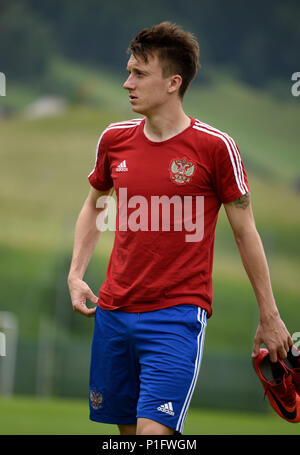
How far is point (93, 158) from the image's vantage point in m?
17.8

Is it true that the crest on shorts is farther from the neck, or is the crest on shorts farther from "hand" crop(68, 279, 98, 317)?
the neck

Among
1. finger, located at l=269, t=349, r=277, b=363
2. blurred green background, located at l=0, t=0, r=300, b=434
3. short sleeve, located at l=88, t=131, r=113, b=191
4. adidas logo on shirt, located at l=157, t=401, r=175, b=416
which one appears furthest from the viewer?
blurred green background, located at l=0, t=0, r=300, b=434

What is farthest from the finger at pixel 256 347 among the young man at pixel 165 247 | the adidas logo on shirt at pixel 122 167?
the adidas logo on shirt at pixel 122 167

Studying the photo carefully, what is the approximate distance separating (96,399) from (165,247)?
0.74 m

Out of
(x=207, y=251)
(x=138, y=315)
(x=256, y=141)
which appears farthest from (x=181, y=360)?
(x=256, y=141)

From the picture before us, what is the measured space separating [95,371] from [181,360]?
45 centimetres

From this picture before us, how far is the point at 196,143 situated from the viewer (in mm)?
3145

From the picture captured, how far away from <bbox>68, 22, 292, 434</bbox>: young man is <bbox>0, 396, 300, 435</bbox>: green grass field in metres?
4.71

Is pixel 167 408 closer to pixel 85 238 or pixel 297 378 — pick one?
pixel 297 378

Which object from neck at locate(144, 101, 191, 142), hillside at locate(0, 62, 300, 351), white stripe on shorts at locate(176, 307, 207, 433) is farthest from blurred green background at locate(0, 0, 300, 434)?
neck at locate(144, 101, 191, 142)

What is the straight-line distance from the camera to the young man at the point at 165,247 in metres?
3.05

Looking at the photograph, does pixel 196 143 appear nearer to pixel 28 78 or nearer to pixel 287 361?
pixel 287 361

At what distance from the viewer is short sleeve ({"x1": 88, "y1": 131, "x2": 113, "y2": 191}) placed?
344cm

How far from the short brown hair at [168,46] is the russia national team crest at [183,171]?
41cm
